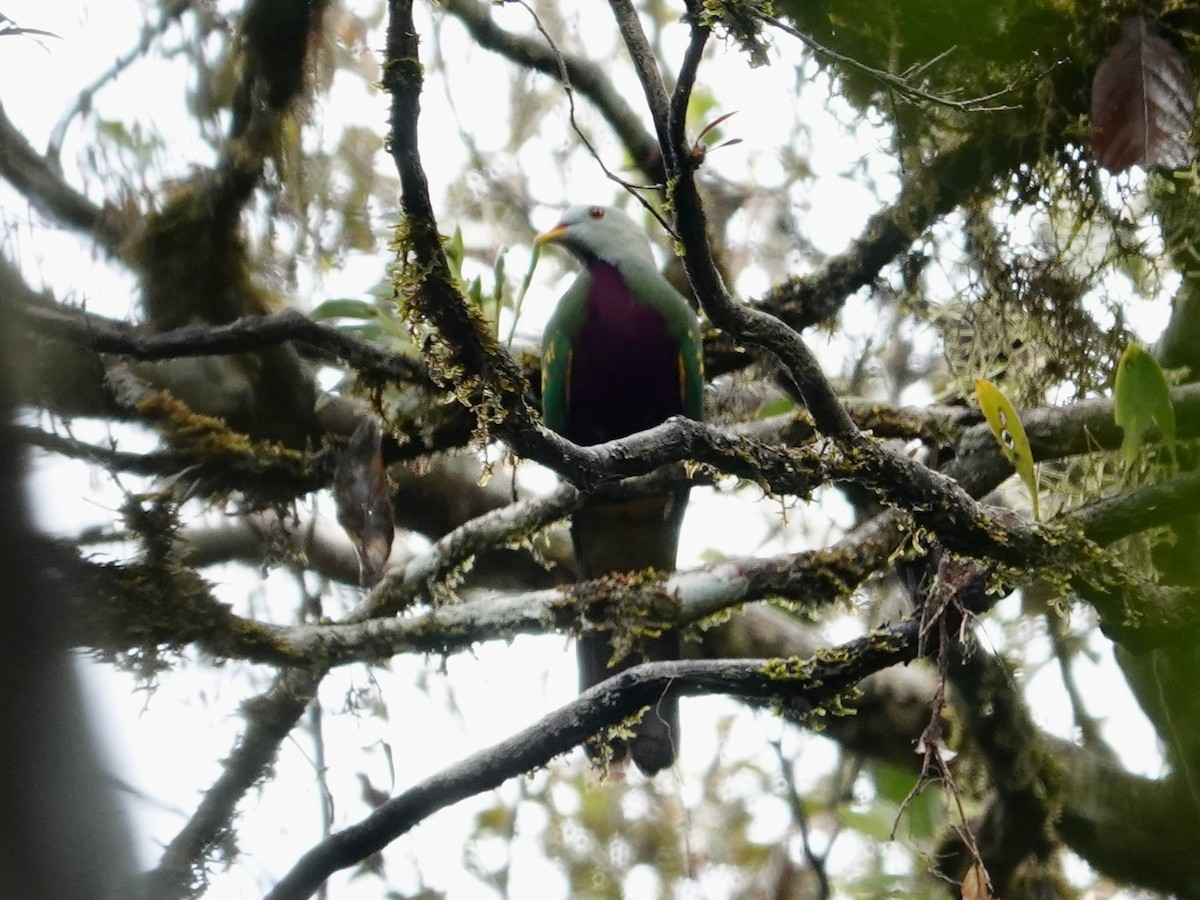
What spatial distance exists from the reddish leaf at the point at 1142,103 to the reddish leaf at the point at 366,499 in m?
2.10

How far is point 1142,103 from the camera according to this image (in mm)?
2799

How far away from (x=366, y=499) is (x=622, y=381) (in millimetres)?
1133

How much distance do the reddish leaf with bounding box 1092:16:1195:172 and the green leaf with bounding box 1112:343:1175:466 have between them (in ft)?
1.99

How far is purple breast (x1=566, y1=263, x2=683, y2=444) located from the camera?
4023mm

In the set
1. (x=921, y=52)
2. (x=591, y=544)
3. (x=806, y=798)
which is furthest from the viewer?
(x=806, y=798)

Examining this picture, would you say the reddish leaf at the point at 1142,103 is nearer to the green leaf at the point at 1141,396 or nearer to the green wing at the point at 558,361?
the green leaf at the point at 1141,396

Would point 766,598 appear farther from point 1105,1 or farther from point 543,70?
point 543,70

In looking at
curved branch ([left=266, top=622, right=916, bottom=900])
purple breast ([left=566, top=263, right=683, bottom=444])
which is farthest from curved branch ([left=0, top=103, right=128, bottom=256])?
curved branch ([left=266, top=622, right=916, bottom=900])

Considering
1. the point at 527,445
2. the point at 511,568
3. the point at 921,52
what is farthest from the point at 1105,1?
the point at 511,568

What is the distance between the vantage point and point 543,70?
4262 millimetres

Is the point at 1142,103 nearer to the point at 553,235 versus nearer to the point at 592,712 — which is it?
the point at 592,712

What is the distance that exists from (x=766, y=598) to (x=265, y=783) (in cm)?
145

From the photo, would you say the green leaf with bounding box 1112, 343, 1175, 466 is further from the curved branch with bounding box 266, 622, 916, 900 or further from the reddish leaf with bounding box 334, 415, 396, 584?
the reddish leaf with bounding box 334, 415, 396, 584

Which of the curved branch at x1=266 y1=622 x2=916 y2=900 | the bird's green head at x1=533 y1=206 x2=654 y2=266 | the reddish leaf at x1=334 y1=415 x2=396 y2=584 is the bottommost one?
the curved branch at x1=266 y1=622 x2=916 y2=900
